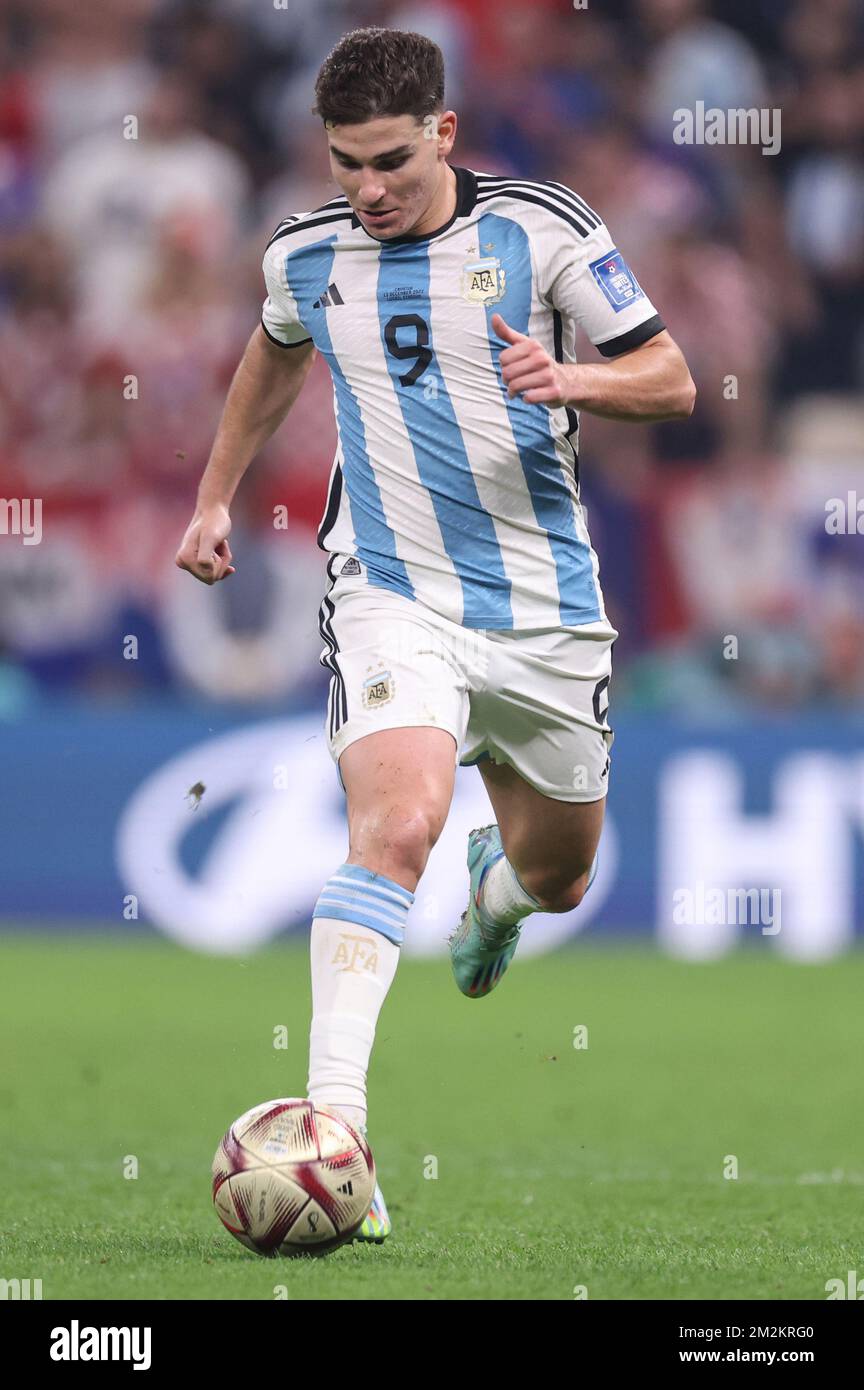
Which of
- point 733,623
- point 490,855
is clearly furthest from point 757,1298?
point 733,623

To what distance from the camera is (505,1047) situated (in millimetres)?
8055

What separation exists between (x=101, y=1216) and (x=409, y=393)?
1.97 meters

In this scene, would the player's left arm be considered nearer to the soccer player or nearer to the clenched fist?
the soccer player

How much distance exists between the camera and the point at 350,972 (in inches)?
167

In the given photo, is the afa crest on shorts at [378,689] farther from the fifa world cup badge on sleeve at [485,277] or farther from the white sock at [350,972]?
the fifa world cup badge on sleeve at [485,277]

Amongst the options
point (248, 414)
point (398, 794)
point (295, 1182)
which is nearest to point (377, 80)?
point (248, 414)

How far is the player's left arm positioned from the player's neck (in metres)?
0.37

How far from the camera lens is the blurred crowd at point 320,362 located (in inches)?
424

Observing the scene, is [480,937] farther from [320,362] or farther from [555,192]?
[320,362]

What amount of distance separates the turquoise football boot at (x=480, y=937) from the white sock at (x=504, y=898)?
3 cm

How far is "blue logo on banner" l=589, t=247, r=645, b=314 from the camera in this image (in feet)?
15.4

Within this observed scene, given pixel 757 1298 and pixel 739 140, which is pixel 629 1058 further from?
pixel 739 140

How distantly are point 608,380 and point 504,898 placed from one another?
169 centimetres

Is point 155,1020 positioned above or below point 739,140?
below
